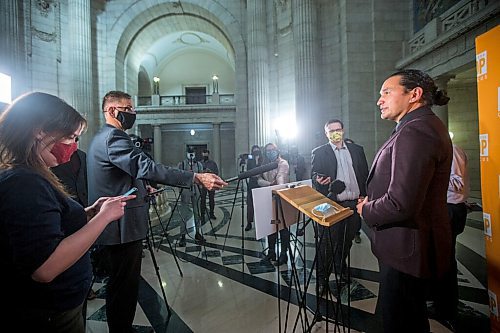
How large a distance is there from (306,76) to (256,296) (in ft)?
28.7

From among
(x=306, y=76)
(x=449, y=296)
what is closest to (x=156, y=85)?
(x=306, y=76)

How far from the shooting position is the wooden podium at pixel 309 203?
1.55m

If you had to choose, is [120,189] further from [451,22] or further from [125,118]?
[451,22]

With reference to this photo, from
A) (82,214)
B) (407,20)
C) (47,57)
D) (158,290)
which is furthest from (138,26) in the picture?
(82,214)

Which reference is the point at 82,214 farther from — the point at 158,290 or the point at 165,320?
the point at 158,290

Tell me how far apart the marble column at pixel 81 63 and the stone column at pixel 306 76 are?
933cm

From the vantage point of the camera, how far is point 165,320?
8.30 ft

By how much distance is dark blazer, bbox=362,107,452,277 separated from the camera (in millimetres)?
1308

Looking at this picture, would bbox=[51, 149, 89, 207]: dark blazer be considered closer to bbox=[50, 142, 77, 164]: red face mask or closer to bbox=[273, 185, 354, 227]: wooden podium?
bbox=[50, 142, 77, 164]: red face mask

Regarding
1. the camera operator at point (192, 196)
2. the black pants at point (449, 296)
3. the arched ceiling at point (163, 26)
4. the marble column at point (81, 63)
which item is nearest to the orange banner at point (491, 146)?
the black pants at point (449, 296)

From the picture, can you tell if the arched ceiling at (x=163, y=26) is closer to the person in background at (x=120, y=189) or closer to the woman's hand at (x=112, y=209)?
the person in background at (x=120, y=189)

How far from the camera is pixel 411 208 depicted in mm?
1312

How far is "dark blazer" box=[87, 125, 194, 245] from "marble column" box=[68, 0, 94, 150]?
11.9 m

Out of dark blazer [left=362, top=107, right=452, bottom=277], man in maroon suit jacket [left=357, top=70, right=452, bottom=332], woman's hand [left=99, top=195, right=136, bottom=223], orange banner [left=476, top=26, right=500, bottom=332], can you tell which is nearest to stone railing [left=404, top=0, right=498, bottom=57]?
orange banner [left=476, top=26, right=500, bottom=332]
